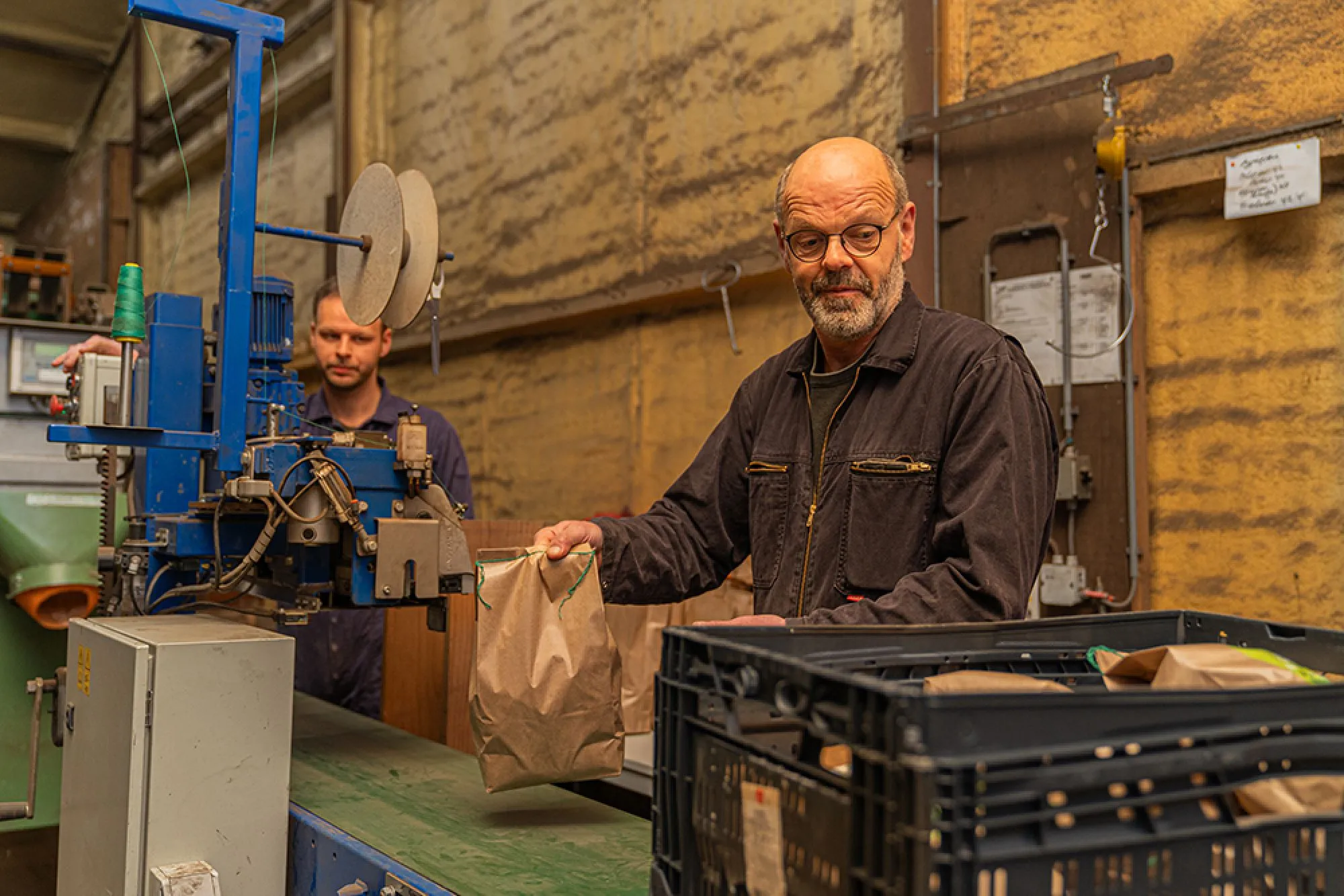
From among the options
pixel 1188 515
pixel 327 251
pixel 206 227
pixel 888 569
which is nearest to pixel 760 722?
pixel 888 569

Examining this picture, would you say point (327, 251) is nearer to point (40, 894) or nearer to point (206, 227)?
point (206, 227)

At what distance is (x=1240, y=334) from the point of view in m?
2.43

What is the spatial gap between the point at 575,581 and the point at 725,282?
2.18 meters

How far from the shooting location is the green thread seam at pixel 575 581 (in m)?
1.52

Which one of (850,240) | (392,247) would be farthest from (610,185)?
(850,240)

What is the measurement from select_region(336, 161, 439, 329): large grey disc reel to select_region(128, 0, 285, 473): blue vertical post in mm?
A: 240

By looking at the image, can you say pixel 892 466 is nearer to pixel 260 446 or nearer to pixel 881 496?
pixel 881 496

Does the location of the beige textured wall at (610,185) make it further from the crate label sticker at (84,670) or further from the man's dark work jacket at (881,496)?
the crate label sticker at (84,670)

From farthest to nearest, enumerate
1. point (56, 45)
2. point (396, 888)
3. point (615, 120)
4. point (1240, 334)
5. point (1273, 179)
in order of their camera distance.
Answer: point (56, 45) < point (615, 120) < point (1240, 334) < point (1273, 179) < point (396, 888)

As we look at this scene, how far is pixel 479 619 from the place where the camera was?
1.51 metres

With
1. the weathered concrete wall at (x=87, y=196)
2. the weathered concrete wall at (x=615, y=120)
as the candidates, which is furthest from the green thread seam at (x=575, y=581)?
the weathered concrete wall at (x=87, y=196)

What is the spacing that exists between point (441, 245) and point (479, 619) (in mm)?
4363

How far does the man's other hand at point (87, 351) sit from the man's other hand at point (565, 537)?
1.13 metres

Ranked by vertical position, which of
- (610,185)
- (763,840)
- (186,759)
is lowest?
(186,759)
